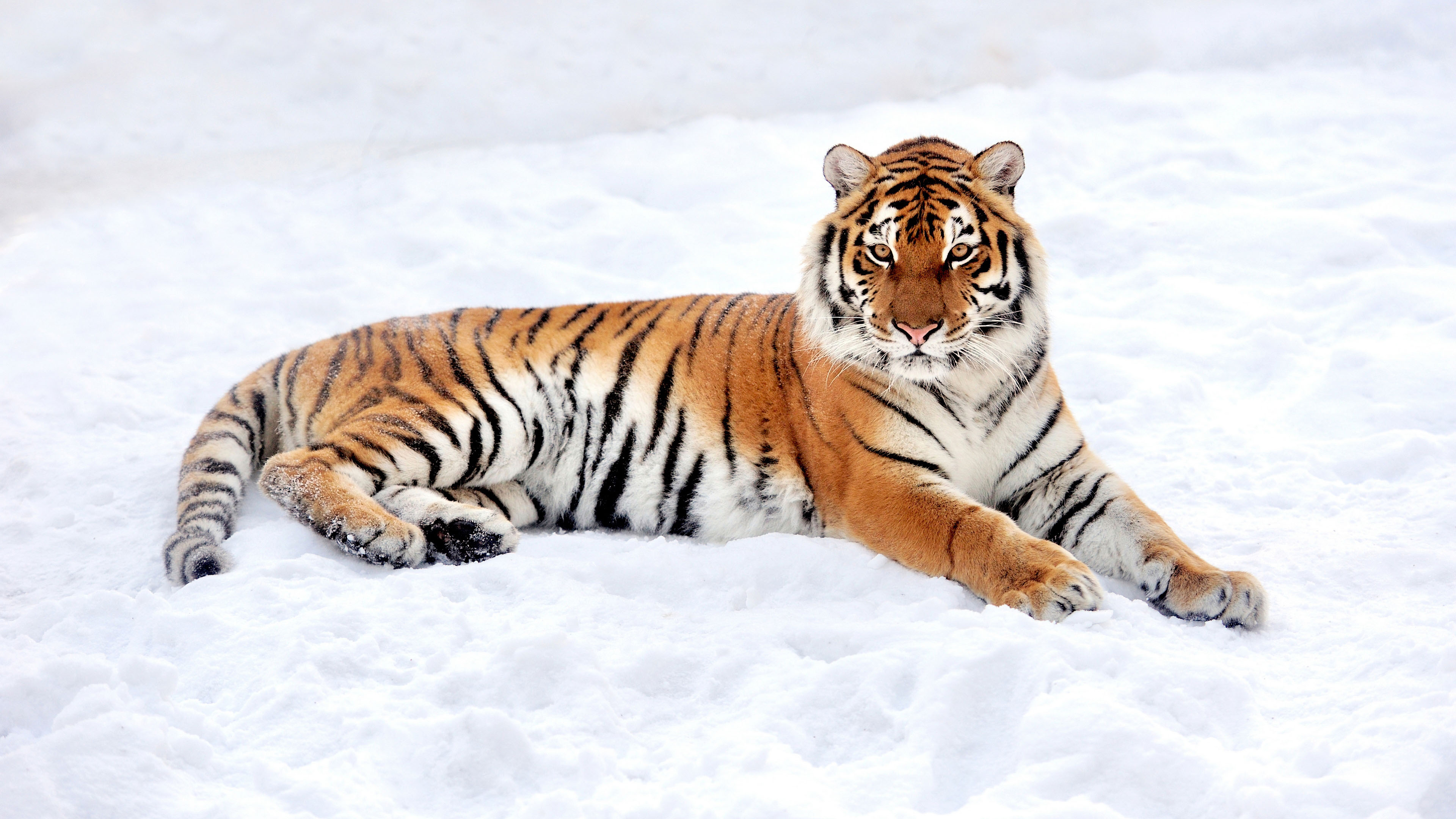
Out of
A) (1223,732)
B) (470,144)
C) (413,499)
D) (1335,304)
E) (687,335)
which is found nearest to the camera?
(1223,732)

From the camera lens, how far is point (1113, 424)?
3.67m

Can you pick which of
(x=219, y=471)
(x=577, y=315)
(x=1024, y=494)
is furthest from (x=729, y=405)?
(x=219, y=471)

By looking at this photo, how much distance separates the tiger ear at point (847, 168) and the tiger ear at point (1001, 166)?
276mm

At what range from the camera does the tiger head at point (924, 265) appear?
2.84 metres

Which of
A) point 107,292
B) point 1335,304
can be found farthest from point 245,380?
point 1335,304

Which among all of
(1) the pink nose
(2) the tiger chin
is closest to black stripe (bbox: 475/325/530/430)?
(2) the tiger chin

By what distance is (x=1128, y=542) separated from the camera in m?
2.80

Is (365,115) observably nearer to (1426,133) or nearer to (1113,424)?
(1113,424)

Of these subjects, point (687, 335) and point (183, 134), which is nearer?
point (687, 335)

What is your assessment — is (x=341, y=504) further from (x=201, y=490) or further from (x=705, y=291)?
(x=705, y=291)

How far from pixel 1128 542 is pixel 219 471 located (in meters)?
2.31

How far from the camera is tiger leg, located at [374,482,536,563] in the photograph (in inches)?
113

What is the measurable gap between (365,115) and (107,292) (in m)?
2.13

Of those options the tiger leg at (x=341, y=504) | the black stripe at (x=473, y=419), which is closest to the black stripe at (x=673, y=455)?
the black stripe at (x=473, y=419)
